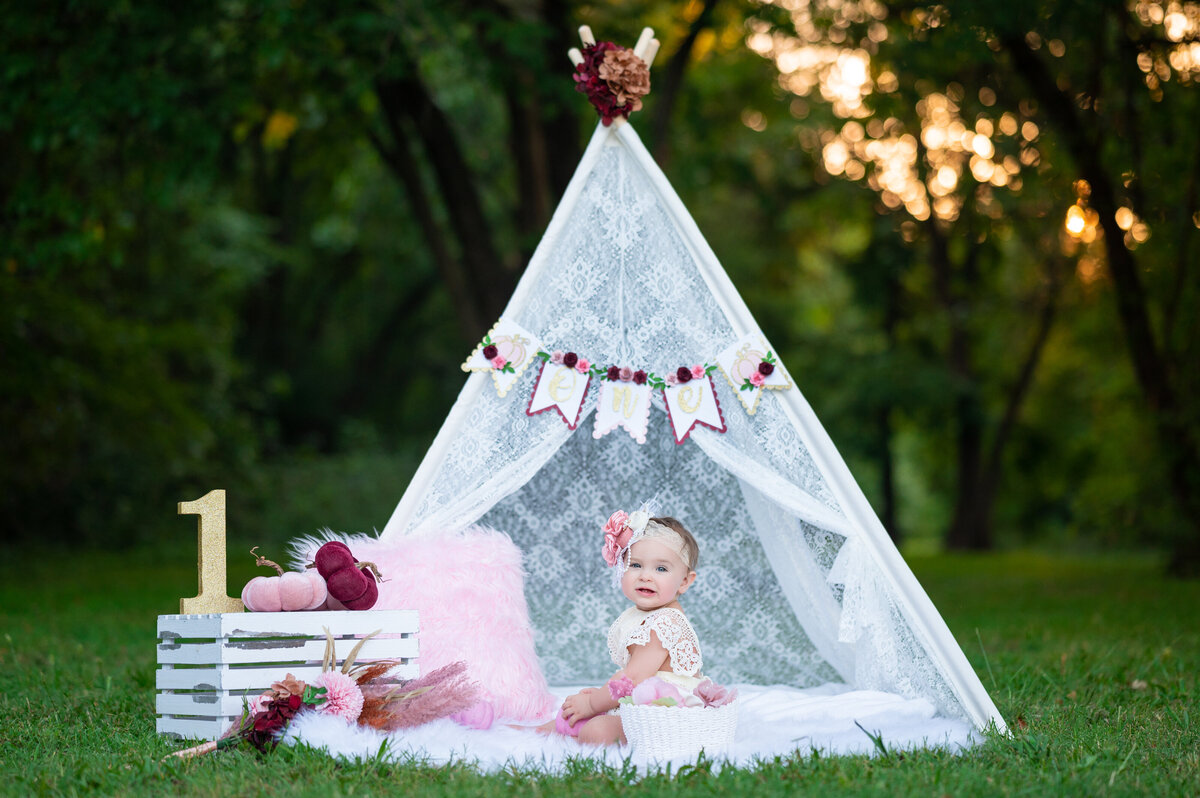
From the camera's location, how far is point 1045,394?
1673cm

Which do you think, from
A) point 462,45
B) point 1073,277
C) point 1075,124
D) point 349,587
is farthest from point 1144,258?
point 349,587

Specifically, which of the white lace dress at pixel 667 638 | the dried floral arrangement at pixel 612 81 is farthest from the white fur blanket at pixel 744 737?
the dried floral arrangement at pixel 612 81

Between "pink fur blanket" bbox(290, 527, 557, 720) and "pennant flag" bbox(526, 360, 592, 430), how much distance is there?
550 millimetres

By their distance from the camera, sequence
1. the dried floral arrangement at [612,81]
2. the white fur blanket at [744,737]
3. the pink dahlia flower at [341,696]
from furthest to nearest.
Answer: the dried floral arrangement at [612,81] → the pink dahlia flower at [341,696] → the white fur blanket at [744,737]

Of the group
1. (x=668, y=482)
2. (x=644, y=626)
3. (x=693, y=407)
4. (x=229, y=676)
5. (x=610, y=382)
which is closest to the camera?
(x=229, y=676)

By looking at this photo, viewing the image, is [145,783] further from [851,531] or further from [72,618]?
[72,618]

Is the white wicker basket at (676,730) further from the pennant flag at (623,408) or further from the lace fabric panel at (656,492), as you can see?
the pennant flag at (623,408)

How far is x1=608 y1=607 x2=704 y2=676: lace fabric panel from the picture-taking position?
354 cm

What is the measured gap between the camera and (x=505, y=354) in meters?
3.94

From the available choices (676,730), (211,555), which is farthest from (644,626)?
(211,555)

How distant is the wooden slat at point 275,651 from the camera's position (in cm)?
326

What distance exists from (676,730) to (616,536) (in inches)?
30.8

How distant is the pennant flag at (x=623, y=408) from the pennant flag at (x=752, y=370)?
327mm

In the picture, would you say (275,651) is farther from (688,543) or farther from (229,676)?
(688,543)
